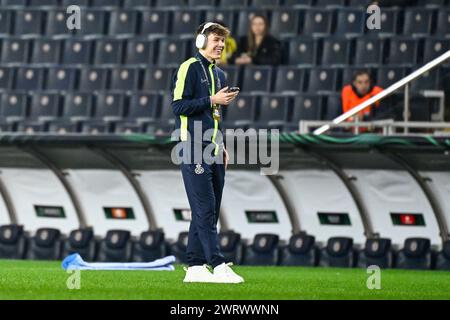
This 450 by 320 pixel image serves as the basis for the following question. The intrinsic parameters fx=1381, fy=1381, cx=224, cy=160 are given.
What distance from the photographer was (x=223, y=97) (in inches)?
418

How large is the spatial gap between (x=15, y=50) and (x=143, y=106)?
135 inches

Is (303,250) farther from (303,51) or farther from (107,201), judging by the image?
(303,51)

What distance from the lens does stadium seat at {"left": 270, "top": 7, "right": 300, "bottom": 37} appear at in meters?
21.1

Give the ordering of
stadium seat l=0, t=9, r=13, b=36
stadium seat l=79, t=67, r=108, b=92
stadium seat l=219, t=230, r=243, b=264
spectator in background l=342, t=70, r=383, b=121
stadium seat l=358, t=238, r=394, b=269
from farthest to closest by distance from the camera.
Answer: stadium seat l=0, t=9, r=13, b=36 → stadium seat l=79, t=67, r=108, b=92 → spectator in background l=342, t=70, r=383, b=121 → stadium seat l=219, t=230, r=243, b=264 → stadium seat l=358, t=238, r=394, b=269

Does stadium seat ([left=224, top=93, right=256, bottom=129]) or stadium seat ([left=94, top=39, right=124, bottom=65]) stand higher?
stadium seat ([left=94, top=39, right=124, bottom=65])

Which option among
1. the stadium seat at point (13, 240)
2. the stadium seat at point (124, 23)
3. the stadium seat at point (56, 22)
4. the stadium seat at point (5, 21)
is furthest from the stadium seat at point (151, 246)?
the stadium seat at point (5, 21)

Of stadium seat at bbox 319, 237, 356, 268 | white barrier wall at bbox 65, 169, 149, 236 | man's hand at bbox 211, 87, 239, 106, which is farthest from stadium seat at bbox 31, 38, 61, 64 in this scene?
man's hand at bbox 211, 87, 239, 106

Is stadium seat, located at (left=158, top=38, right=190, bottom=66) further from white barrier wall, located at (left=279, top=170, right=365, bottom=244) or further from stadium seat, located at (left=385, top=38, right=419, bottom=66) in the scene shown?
white barrier wall, located at (left=279, top=170, right=365, bottom=244)

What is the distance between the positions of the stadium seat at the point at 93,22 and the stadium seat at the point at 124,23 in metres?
0.17

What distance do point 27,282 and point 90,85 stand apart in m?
10.7

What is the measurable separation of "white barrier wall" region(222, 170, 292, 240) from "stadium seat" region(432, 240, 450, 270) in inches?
70.9

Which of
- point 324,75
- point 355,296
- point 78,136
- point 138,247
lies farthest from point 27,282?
point 324,75

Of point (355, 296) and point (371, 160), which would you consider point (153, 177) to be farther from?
point (355, 296)

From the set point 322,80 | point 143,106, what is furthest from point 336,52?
point 143,106
